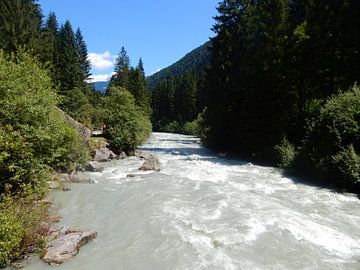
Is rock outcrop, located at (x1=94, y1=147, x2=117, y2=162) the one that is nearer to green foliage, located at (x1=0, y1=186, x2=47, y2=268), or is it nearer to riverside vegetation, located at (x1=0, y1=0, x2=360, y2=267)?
riverside vegetation, located at (x1=0, y1=0, x2=360, y2=267)

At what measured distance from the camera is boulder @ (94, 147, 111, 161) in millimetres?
25297

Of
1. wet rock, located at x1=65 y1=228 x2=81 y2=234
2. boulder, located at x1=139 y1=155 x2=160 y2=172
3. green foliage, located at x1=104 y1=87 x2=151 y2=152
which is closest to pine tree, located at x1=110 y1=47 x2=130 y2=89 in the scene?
green foliage, located at x1=104 y1=87 x2=151 y2=152

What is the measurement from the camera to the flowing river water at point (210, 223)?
28.7 ft

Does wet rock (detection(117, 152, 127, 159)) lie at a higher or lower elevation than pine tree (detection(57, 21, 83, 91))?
lower

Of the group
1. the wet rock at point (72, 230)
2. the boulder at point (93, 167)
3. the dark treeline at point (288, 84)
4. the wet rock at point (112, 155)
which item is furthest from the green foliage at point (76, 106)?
the wet rock at point (72, 230)

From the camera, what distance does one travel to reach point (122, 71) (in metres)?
72.9

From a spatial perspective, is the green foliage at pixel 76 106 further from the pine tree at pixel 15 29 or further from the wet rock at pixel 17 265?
the wet rock at pixel 17 265

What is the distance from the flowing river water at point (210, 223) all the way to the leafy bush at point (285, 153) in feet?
10.8

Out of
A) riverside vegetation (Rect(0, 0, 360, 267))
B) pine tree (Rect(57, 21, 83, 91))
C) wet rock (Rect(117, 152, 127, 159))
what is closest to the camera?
riverside vegetation (Rect(0, 0, 360, 267))

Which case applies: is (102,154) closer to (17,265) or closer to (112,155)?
(112,155)

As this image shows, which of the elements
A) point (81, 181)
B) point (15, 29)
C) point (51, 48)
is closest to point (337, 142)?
point (81, 181)

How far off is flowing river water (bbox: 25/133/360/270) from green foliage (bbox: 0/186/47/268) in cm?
59

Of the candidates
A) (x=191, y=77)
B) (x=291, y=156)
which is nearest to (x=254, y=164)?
(x=291, y=156)

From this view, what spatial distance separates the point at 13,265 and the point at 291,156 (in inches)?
704
